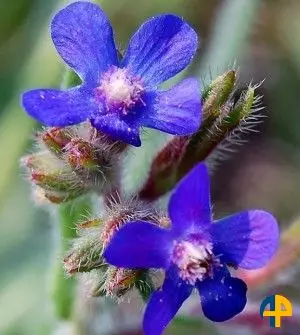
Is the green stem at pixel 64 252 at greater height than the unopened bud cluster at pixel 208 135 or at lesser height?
lesser

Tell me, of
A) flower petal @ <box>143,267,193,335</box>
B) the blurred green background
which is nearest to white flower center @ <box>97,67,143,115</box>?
flower petal @ <box>143,267,193,335</box>

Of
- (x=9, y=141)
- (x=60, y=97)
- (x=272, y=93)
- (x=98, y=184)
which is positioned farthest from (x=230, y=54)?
(x=60, y=97)

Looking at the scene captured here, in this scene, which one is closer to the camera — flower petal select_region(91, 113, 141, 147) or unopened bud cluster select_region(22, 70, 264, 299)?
flower petal select_region(91, 113, 141, 147)

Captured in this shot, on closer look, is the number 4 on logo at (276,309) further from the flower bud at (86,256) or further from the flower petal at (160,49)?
the flower petal at (160,49)

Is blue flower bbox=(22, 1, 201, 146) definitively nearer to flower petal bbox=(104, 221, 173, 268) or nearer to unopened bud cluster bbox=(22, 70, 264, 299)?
unopened bud cluster bbox=(22, 70, 264, 299)

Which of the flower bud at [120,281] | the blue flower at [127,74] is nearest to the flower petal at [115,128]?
the blue flower at [127,74]

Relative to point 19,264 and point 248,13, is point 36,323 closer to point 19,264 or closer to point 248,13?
point 19,264

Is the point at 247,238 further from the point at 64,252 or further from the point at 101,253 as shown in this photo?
the point at 64,252
